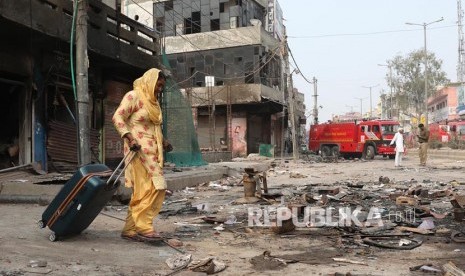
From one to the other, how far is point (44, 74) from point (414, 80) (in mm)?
60714

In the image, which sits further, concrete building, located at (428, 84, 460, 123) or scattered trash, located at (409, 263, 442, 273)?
concrete building, located at (428, 84, 460, 123)

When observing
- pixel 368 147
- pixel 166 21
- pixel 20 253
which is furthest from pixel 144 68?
pixel 166 21

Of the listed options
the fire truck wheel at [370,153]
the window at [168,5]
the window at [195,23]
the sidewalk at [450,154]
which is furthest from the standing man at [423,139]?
the window at [168,5]

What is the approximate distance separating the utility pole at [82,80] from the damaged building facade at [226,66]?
2207 centimetres

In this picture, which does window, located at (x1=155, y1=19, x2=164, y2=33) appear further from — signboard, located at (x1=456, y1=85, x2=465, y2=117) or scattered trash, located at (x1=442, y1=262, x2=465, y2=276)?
signboard, located at (x1=456, y1=85, x2=465, y2=117)

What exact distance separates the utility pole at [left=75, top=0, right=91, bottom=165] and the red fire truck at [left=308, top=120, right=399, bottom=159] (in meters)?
24.4

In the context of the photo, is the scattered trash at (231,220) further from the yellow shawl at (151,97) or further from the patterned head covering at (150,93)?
the patterned head covering at (150,93)

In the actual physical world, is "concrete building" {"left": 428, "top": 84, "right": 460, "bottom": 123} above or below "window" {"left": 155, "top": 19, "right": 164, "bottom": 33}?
below

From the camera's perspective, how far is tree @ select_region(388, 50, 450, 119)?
205ft

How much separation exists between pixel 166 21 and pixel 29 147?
87.5 feet

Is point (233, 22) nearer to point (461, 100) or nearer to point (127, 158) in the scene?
point (127, 158)

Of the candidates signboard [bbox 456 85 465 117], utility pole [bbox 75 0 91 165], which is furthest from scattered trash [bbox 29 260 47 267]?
signboard [bbox 456 85 465 117]

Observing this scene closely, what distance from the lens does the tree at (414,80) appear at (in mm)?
62434

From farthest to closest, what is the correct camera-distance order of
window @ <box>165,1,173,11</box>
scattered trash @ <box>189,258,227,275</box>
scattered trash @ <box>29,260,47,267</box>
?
window @ <box>165,1,173,11</box> → scattered trash @ <box>189,258,227,275</box> → scattered trash @ <box>29,260,47,267</box>
